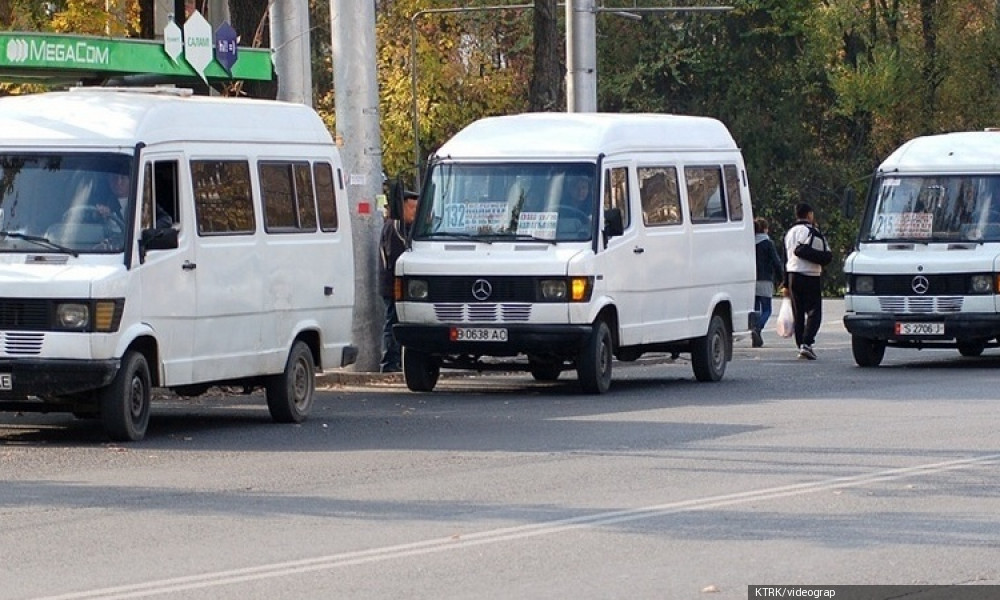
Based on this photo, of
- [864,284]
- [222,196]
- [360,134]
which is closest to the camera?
[222,196]

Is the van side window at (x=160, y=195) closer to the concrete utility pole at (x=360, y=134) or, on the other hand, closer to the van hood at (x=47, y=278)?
the van hood at (x=47, y=278)

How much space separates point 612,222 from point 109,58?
16.5 feet

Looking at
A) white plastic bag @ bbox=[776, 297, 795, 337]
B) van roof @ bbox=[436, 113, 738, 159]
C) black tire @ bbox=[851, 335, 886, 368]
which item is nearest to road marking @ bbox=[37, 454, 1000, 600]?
van roof @ bbox=[436, 113, 738, 159]

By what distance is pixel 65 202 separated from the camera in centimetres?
1591

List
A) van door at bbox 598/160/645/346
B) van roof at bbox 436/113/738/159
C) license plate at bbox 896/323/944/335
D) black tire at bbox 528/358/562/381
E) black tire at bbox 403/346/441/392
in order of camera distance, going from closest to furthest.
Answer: van door at bbox 598/160/645/346
van roof at bbox 436/113/738/159
black tire at bbox 403/346/441/392
black tire at bbox 528/358/562/381
license plate at bbox 896/323/944/335

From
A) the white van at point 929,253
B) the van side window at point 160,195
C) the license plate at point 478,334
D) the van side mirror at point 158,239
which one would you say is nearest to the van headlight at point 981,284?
the white van at point 929,253

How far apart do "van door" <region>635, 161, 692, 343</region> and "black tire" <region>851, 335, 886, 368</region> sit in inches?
148

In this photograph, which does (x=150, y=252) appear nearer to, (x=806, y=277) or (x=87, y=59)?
(x=87, y=59)

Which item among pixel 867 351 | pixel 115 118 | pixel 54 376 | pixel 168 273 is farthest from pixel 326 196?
pixel 867 351

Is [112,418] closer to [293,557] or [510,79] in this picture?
[293,557]

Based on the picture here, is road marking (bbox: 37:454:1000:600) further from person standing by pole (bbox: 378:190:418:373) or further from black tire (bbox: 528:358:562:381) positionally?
person standing by pole (bbox: 378:190:418:373)

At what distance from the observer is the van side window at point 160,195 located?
16.1 meters

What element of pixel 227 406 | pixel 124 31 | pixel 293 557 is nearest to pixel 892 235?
pixel 227 406

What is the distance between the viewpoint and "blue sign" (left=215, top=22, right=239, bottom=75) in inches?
849
